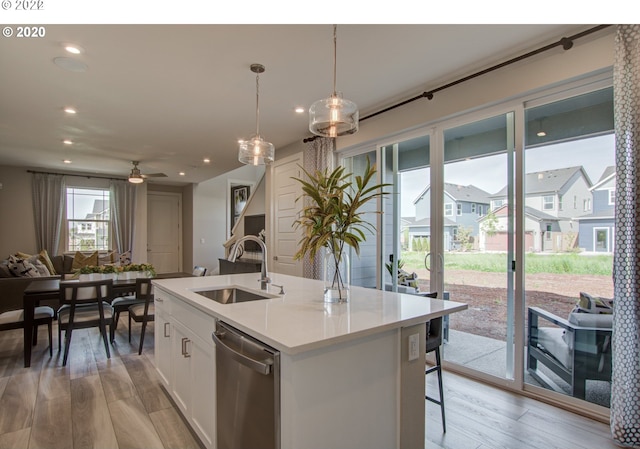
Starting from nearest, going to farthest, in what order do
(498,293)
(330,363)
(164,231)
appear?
(330,363) < (498,293) < (164,231)

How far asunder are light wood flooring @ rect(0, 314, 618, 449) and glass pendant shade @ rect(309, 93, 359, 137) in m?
2.13

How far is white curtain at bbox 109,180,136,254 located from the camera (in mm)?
7863

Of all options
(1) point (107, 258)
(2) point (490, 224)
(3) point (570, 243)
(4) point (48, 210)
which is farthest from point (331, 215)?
(4) point (48, 210)

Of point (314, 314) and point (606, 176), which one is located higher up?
point (606, 176)

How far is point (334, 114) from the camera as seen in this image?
7.17 feet

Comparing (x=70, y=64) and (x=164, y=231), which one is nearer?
(x=70, y=64)

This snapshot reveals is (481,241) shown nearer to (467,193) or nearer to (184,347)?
(467,193)

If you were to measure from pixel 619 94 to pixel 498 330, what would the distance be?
6.51 feet

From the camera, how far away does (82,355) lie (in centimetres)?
362

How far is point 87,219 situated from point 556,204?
882 cm

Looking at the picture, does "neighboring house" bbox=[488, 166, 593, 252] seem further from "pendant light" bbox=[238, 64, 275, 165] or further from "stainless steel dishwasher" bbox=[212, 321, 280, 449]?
"stainless steel dishwasher" bbox=[212, 321, 280, 449]

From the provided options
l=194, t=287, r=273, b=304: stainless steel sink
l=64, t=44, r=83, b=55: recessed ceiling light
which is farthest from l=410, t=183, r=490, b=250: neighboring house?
l=64, t=44, r=83, b=55: recessed ceiling light
